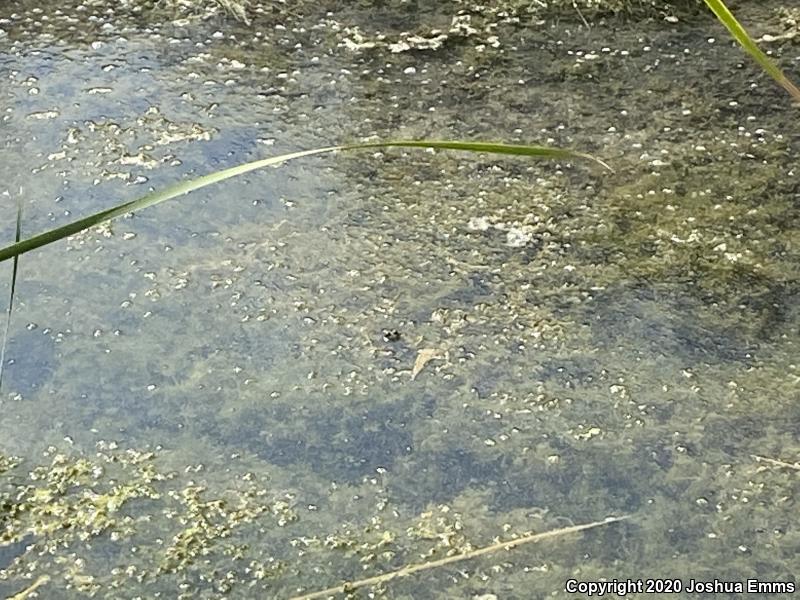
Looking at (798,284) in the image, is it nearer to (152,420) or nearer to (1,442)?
(152,420)

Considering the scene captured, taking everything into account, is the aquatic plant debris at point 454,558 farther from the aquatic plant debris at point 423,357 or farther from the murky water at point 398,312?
the aquatic plant debris at point 423,357

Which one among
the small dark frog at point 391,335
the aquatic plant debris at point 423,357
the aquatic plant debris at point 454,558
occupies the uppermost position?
the small dark frog at point 391,335

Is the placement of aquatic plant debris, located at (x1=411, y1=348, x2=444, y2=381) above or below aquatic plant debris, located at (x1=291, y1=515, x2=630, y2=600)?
above

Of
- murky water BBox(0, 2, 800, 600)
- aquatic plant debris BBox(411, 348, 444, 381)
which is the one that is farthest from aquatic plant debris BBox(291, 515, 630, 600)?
aquatic plant debris BBox(411, 348, 444, 381)

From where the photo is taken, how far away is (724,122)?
167 centimetres

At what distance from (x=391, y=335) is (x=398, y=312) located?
5cm

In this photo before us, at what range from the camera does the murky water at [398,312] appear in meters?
1.11

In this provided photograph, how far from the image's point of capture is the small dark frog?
52.1 inches

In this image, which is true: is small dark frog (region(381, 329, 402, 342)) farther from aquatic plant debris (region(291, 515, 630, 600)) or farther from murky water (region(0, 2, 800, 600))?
aquatic plant debris (region(291, 515, 630, 600))

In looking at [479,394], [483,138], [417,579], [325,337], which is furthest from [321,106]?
[417,579]

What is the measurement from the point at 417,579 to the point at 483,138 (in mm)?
764

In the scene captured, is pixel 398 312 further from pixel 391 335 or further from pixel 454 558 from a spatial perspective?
pixel 454 558

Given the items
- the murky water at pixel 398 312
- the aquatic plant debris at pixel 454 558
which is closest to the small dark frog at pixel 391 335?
the murky water at pixel 398 312

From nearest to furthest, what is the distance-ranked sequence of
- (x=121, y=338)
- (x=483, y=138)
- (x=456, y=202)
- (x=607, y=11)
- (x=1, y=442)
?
(x=1, y=442) → (x=121, y=338) → (x=456, y=202) → (x=483, y=138) → (x=607, y=11)
